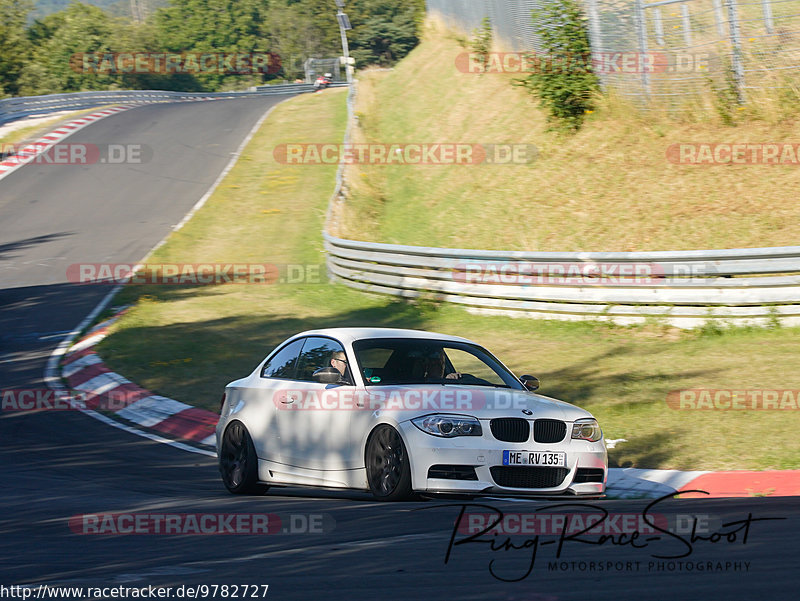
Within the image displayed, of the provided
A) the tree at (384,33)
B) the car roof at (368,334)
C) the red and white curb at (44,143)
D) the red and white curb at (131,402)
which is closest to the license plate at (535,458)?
the car roof at (368,334)

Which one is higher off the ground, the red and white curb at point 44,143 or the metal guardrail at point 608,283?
the red and white curb at point 44,143

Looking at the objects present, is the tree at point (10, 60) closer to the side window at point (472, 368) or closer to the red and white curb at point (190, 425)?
the red and white curb at point (190, 425)

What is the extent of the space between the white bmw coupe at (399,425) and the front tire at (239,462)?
1 centimetres

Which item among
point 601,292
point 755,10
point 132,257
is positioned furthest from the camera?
point 132,257

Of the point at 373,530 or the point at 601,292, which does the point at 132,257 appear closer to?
the point at 601,292

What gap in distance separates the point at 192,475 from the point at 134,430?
244 cm

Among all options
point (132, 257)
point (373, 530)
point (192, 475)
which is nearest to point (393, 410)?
point (373, 530)

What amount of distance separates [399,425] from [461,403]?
0.55m

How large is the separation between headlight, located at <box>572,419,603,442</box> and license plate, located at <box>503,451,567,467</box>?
253mm

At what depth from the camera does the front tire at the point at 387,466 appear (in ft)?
22.8

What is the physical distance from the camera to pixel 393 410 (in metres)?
7.19

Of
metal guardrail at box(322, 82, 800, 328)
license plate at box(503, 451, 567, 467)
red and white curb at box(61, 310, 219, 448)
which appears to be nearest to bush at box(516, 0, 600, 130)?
metal guardrail at box(322, 82, 800, 328)

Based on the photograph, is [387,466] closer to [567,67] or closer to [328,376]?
[328,376]

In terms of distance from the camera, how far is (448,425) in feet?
22.9
